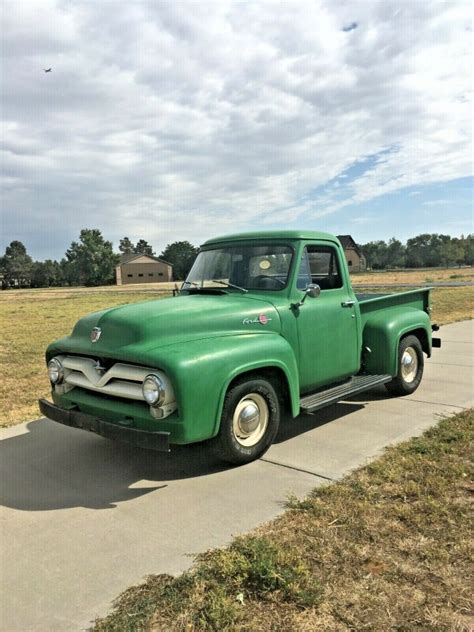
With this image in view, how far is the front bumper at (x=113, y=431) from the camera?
3.28 meters

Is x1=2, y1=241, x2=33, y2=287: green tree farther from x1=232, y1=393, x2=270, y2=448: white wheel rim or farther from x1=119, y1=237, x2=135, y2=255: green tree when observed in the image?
x1=232, y1=393, x2=270, y2=448: white wheel rim

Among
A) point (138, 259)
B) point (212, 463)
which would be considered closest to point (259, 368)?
point (212, 463)

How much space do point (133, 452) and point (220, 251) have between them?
6.87 feet

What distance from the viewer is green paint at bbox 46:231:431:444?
3.39 m

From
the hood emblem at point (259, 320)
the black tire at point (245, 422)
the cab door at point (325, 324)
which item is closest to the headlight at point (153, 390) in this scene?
the black tire at point (245, 422)

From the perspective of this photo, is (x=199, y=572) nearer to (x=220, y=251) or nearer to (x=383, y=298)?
(x=220, y=251)

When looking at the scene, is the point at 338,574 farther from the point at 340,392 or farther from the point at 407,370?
the point at 407,370

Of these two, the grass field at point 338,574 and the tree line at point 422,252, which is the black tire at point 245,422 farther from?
the tree line at point 422,252

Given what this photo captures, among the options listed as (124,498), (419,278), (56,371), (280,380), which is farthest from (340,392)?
(419,278)

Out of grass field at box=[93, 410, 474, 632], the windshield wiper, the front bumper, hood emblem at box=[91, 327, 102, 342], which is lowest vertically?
grass field at box=[93, 410, 474, 632]

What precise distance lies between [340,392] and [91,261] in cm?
9047

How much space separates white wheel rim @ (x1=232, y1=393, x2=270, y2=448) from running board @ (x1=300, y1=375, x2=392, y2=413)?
421 mm

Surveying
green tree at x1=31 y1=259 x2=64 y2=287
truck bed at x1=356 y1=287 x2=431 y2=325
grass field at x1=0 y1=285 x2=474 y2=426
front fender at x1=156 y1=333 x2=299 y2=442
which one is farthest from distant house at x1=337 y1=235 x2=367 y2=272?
green tree at x1=31 y1=259 x2=64 y2=287

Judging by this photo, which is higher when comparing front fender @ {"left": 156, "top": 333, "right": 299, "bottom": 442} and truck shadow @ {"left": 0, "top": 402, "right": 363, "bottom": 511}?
front fender @ {"left": 156, "top": 333, "right": 299, "bottom": 442}
